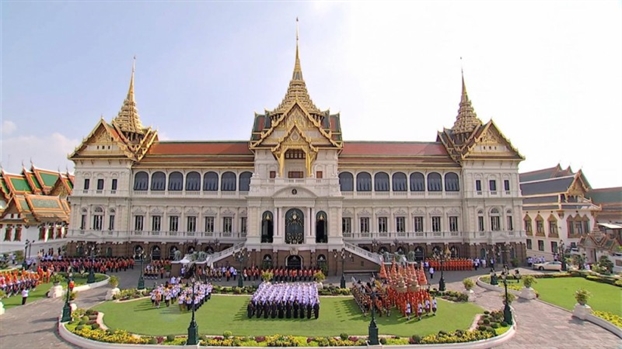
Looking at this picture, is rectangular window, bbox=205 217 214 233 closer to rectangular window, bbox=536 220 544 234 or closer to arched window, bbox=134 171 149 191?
arched window, bbox=134 171 149 191

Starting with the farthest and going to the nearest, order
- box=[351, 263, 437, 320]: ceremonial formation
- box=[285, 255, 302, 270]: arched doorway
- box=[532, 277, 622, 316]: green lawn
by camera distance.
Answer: box=[285, 255, 302, 270]: arched doorway
box=[532, 277, 622, 316]: green lawn
box=[351, 263, 437, 320]: ceremonial formation

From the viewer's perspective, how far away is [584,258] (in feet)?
115

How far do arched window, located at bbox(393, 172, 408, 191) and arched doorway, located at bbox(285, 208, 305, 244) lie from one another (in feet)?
38.9

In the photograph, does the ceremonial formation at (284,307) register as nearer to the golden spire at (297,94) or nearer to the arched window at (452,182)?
the arched window at (452,182)

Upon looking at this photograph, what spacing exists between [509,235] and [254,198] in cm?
2593

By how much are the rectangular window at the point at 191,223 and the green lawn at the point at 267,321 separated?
17470mm

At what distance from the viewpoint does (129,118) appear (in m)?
44.3

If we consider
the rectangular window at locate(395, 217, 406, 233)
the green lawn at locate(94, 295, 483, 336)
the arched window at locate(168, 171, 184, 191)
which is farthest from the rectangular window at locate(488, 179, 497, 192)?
the arched window at locate(168, 171, 184, 191)

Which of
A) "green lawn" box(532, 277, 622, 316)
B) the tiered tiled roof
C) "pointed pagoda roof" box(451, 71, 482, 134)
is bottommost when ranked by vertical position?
"green lawn" box(532, 277, 622, 316)

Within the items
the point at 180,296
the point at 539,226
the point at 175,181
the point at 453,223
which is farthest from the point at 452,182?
the point at 180,296

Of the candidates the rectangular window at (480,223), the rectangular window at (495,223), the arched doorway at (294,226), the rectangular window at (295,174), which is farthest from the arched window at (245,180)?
the rectangular window at (495,223)

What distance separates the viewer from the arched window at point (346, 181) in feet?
126

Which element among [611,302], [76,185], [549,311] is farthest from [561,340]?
[76,185]

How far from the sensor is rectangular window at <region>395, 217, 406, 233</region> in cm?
3806
